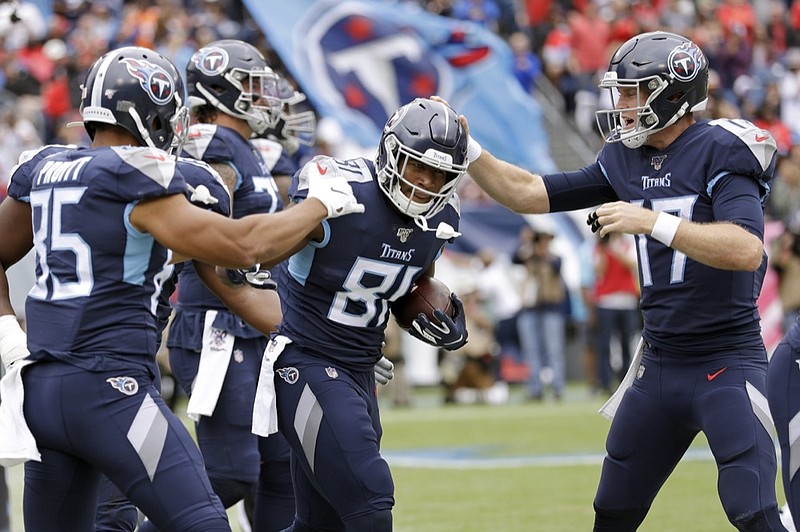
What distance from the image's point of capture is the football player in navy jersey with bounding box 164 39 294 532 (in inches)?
205

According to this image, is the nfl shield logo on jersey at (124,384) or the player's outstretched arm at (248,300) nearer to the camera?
the nfl shield logo on jersey at (124,384)

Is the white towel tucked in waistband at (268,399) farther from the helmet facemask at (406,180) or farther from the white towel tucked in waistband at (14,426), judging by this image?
the white towel tucked in waistband at (14,426)

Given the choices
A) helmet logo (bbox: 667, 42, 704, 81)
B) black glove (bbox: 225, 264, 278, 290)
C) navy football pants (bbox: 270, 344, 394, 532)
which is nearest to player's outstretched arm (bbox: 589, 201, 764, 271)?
helmet logo (bbox: 667, 42, 704, 81)

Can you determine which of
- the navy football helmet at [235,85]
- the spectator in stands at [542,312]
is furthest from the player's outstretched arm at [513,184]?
the spectator in stands at [542,312]

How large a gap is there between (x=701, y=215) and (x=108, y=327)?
83.1 inches

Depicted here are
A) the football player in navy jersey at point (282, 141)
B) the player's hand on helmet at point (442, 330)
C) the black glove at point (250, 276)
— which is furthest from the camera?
the football player in navy jersey at point (282, 141)

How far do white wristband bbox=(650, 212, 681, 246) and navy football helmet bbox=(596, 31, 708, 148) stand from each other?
0.49 m

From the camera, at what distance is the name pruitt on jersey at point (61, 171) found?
3.64 metres

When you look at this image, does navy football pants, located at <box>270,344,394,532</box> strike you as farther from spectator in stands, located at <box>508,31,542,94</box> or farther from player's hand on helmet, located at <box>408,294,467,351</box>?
spectator in stands, located at <box>508,31,542,94</box>

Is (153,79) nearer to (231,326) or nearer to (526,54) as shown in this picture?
(231,326)

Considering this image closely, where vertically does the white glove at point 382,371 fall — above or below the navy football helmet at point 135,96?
below

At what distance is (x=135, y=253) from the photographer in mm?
3691


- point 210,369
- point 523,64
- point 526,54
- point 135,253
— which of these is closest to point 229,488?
point 210,369

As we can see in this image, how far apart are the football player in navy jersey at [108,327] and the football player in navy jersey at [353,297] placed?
576 millimetres
